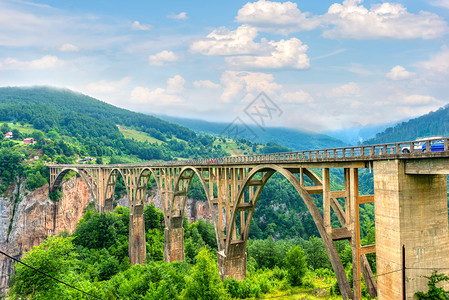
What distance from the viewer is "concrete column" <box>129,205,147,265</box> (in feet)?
169

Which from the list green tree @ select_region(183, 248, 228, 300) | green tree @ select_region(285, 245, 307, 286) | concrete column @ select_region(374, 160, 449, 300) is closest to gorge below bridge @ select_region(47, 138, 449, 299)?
concrete column @ select_region(374, 160, 449, 300)

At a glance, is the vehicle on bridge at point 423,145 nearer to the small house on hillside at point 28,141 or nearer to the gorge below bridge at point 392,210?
the gorge below bridge at point 392,210

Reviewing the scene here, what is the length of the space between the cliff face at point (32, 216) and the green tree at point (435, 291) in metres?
72.3

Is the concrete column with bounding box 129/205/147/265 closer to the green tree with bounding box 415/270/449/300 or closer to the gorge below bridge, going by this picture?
the gorge below bridge

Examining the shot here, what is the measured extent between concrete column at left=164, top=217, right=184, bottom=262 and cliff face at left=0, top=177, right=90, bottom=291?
3880 centimetres

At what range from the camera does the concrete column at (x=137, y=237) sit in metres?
51.4

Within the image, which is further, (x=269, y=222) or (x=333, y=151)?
(x=269, y=222)

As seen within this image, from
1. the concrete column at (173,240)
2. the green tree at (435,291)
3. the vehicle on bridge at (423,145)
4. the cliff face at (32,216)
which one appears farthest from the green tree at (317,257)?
the cliff face at (32,216)

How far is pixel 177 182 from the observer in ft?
133

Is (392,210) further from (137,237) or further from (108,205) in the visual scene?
(108,205)

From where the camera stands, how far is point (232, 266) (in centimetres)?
3117

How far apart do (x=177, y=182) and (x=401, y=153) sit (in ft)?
101

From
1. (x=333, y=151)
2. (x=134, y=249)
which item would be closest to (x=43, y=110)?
(x=134, y=249)

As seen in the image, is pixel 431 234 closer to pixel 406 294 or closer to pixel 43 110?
pixel 406 294
